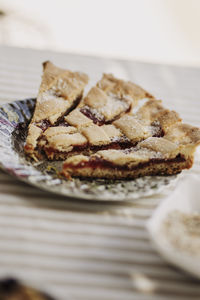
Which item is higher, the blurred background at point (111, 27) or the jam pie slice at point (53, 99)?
the blurred background at point (111, 27)

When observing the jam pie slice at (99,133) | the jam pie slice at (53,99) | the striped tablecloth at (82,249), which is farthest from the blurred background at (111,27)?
the striped tablecloth at (82,249)

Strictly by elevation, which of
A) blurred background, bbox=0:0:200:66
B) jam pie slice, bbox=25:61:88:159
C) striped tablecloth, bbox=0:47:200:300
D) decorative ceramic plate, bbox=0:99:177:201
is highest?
blurred background, bbox=0:0:200:66

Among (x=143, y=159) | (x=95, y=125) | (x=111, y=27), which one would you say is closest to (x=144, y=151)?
(x=143, y=159)

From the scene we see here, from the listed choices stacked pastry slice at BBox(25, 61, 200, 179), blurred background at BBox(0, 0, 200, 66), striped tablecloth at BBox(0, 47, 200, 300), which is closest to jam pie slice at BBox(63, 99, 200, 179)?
stacked pastry slice at BBox(25, 61, 200, 179)

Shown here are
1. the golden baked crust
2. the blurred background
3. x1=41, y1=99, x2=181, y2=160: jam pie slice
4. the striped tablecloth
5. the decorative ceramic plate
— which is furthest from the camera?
the blurred background

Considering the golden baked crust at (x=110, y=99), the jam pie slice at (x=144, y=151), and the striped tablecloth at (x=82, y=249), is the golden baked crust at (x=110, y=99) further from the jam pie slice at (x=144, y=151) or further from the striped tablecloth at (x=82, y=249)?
the striped tablecloth at (x=82, y=249)

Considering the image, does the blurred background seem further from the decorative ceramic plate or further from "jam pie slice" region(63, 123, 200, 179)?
"jam pie slice" region(63, 123, 200, 179)
